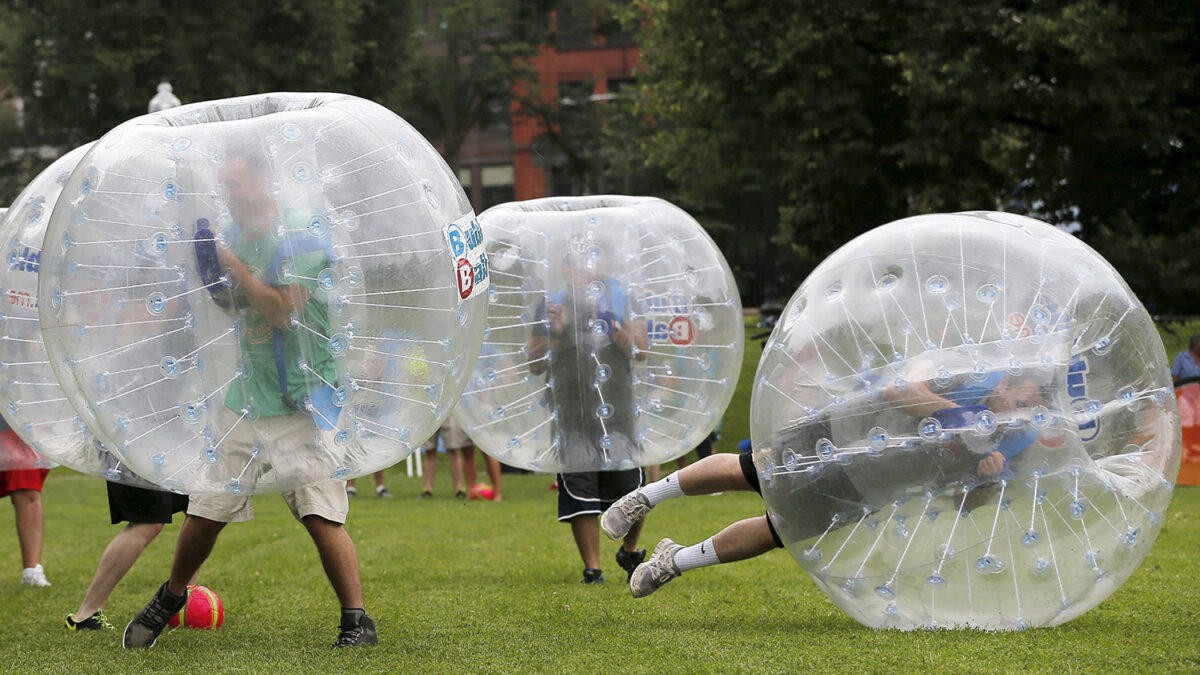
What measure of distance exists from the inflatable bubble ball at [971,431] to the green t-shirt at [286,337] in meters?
1.86

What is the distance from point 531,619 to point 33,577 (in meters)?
3.67

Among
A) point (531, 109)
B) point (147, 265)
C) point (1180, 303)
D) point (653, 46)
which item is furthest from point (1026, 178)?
point (531, 109)

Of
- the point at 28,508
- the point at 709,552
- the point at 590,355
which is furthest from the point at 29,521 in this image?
the point at 709,552

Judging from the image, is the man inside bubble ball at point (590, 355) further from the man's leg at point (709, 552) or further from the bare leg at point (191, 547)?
the bare leg at point (191, 547)

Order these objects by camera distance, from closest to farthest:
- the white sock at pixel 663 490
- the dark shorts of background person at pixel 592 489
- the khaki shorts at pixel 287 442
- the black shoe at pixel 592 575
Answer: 1. the khaki shorts at pixel 287 442
2. the white sock at pixel 663 490
3. the dark shorts of background person at pixel 592 489
4. the black shoe at pixel 592 575

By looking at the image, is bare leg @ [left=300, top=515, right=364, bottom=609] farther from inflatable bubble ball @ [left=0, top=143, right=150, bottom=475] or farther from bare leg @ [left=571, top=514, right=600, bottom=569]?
bare leg @ [left=571, top=514, right=600, bottom=569]

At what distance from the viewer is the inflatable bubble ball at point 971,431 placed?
4918 mm

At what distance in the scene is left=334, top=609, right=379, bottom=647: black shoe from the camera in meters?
5.50

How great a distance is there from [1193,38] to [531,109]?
27740mm

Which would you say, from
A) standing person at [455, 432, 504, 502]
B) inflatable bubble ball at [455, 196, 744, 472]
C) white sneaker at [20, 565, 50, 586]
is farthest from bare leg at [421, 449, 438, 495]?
inflatable bubble ball at [455, 196, 744, 472]

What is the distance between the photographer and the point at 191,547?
5.61m

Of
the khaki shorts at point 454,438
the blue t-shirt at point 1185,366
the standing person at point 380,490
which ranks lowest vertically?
the standing person at point 380,490

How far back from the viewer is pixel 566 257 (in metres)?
6.88

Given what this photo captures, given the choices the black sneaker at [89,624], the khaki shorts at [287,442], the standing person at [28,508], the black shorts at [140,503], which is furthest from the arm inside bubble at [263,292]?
the standing person at [28,508]
